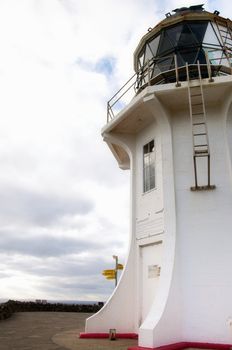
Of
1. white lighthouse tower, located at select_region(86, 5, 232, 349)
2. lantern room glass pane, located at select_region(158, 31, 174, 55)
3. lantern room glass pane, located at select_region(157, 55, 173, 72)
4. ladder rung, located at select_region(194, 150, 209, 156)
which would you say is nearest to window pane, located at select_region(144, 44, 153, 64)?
white lighthouse tower, located at select_region(86, 5, 232, 349)

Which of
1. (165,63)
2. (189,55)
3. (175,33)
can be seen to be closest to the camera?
(189,55)

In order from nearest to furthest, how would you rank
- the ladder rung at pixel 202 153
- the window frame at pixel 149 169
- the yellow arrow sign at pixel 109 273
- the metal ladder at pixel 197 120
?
the ladder rung at pixel 202 153, the metal ladder at pixel 197 120, the window frame at pixel 149 169, the yellow arrow sign at pixel 109 273

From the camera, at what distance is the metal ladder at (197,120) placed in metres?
10.7

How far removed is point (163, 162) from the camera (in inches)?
453

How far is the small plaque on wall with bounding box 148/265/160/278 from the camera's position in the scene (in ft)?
35.8

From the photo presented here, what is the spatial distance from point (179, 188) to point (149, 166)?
1.96m

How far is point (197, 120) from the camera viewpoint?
11.9 metres

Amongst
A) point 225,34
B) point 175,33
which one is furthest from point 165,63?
point 225,34

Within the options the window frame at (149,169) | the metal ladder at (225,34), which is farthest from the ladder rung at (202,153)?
the metal ladder at (225,34)

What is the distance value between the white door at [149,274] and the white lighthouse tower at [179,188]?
33mm

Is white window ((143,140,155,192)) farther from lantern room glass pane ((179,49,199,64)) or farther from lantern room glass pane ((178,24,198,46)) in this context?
lantern room glass pane ((178,24,198,46))

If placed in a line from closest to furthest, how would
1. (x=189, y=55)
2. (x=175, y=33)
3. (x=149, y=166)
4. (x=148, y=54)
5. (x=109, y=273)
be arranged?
(x=189, y=55), (x=149, y=166), (x=175, y=33), (x=148, y=54), (x=109, y=273)

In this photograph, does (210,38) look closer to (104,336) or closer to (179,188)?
(179,188)

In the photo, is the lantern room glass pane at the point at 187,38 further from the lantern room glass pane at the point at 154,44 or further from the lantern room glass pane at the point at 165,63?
the lantern room glass pane at the point at 154,44
